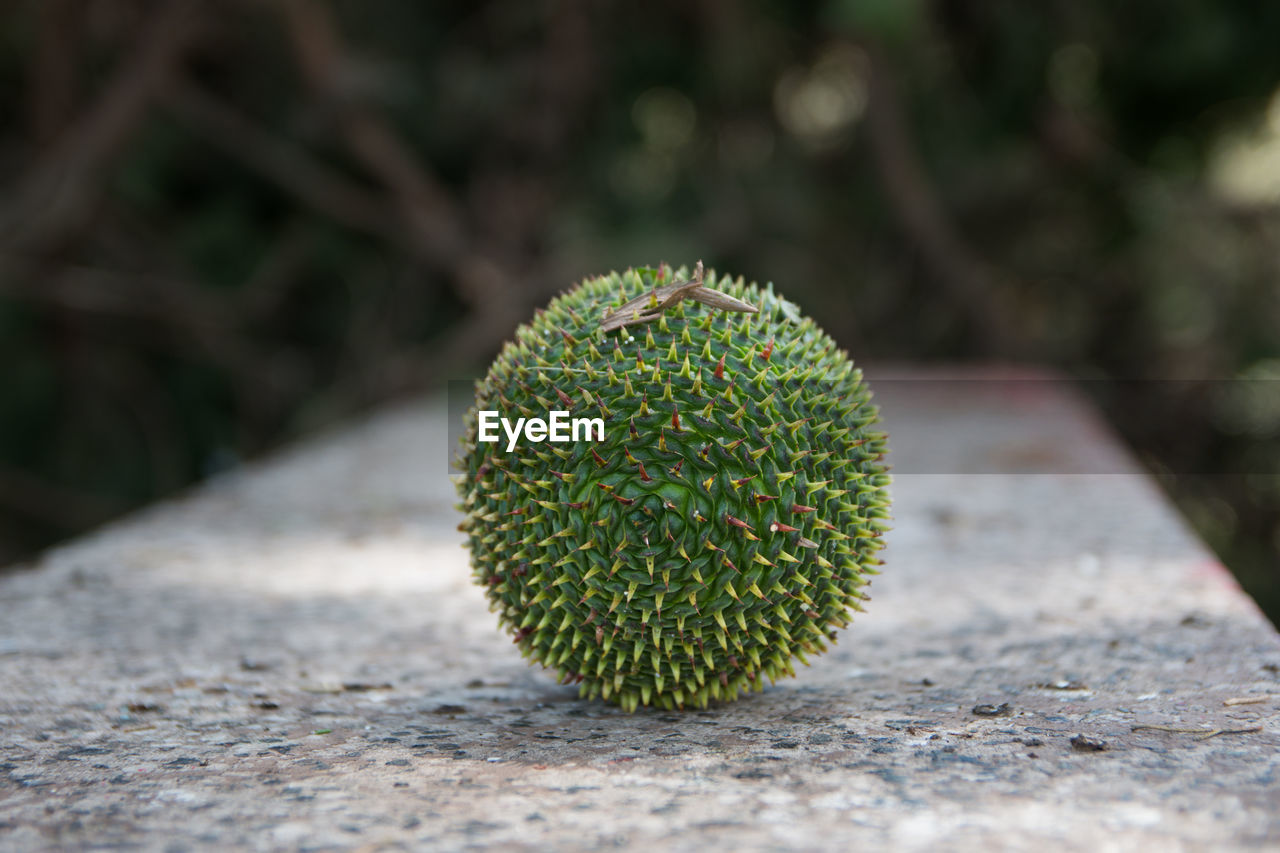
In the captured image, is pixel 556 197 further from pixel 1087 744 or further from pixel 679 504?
pixel 1087 744

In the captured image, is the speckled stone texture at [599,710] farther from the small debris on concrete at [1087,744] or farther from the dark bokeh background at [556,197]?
the dark bokeh background at [556,197]

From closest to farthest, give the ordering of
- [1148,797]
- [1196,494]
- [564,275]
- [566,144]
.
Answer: [1148,797] < [564,275] < [566,144] < [1196,494]

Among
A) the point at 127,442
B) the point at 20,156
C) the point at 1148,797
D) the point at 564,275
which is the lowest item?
the point at 1148,797

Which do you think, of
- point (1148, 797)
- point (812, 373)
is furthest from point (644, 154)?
point (1148, 797)

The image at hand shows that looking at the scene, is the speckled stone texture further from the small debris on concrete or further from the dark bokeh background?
the dark bokeh background

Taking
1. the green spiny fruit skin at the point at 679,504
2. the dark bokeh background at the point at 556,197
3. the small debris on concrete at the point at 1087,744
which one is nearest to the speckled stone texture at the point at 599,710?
the small debris on concrete at the point at 1087,744

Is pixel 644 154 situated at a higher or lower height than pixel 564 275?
higher

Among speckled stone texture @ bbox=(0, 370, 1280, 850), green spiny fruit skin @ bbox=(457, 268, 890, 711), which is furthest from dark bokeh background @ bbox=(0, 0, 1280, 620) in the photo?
green spiny fruit skin @ bbox=(457, 268, 890, 711)

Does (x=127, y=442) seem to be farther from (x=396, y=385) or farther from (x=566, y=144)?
(x=566, y=144)

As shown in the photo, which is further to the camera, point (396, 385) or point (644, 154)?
point (644, 154)
